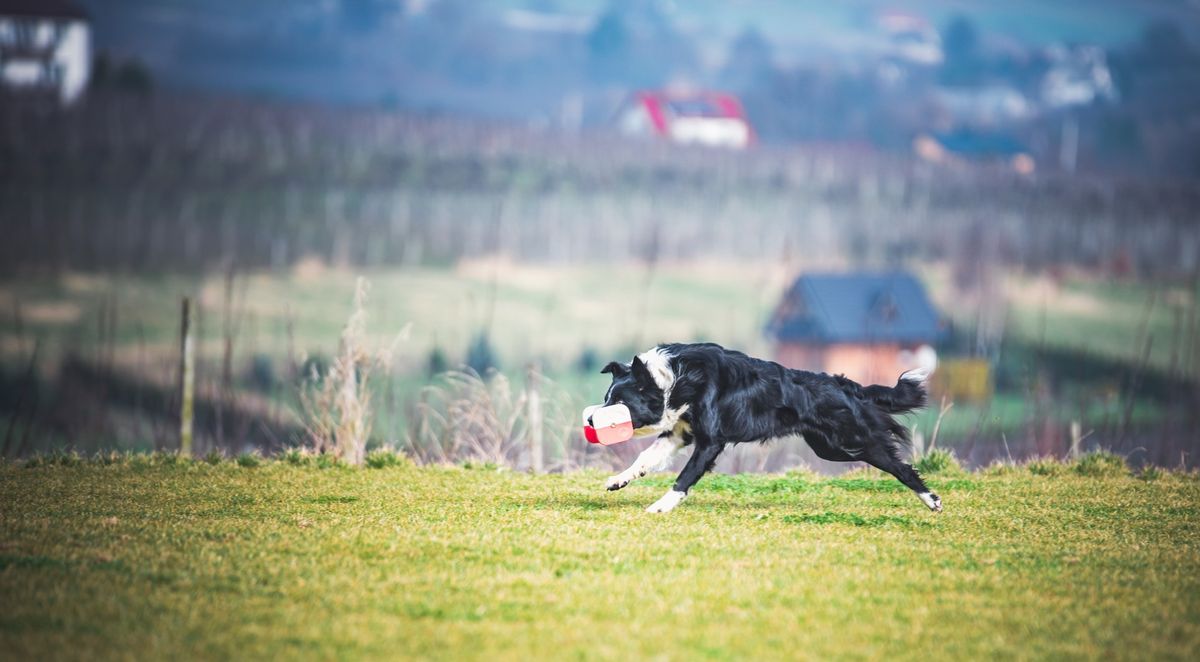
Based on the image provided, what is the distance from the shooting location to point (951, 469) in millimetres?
13461

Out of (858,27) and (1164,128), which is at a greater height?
(858,27)

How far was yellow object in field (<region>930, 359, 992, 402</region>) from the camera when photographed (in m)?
38.1

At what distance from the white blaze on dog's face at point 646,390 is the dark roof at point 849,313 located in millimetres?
32733

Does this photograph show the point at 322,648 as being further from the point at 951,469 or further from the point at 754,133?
the point at 754,133

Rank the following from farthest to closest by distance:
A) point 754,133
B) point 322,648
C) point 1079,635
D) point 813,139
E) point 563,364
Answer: point 813,139, point 754,133, point 563,364, point 1079,635, point 322,648

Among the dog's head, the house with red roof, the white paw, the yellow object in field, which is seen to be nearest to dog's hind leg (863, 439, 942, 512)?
the white paw

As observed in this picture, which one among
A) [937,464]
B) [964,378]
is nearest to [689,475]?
[937,464]

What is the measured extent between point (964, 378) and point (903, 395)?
94.7 ft

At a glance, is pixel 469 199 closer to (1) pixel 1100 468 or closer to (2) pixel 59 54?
(2) pixel 59 54

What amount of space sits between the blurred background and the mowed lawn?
3018 millimetres

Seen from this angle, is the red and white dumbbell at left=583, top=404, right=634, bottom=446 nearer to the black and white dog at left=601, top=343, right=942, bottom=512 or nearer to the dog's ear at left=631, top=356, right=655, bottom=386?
the black and white dog at left=601, top=343, right=942, bottom=512

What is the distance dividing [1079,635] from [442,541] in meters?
4.16

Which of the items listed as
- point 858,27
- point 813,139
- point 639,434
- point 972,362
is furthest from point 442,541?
point 858,27

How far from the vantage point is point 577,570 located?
335 inches
